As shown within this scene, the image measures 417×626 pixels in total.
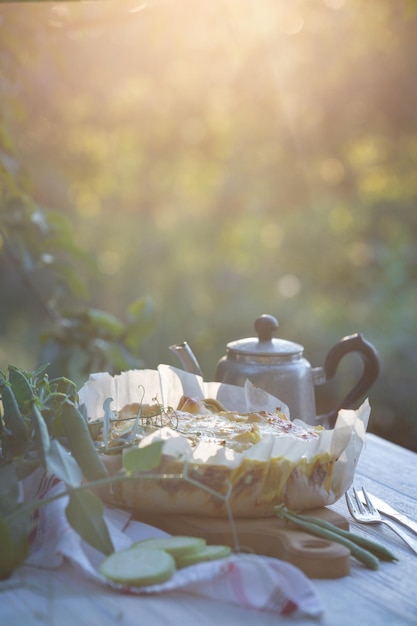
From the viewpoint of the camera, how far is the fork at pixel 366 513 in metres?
1.22

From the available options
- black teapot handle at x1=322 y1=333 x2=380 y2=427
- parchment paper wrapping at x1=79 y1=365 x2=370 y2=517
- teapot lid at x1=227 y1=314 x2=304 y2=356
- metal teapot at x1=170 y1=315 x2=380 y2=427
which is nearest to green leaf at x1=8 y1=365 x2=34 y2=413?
parchment paper wrapping at x1=79 y1=365 x2=370 y2=517

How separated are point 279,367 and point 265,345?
6 cm

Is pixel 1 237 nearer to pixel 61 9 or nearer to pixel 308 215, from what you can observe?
pixel 61 9

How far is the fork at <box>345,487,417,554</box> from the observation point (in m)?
1.22

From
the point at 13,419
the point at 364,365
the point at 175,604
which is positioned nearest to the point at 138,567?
the point at 175,604

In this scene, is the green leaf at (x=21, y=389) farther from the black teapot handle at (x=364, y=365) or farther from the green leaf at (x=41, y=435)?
the black teapot handle at (x=364, y=365)

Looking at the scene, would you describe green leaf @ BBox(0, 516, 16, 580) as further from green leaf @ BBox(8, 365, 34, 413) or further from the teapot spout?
the teapot spout

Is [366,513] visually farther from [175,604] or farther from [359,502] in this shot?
[175,604]

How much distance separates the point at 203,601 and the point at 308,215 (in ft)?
24.2

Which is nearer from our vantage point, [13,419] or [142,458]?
[142,458]

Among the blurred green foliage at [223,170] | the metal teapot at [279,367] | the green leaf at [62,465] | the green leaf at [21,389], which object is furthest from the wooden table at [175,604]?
the blurred green foliage at [223,170]

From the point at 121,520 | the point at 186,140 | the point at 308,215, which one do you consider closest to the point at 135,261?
the point at 186,140

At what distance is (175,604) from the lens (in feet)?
2.95

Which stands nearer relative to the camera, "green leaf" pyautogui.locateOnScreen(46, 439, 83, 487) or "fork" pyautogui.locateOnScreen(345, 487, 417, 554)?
"green leaf" pyautogui.locateOnScreen(46, 439, 83, 487)
